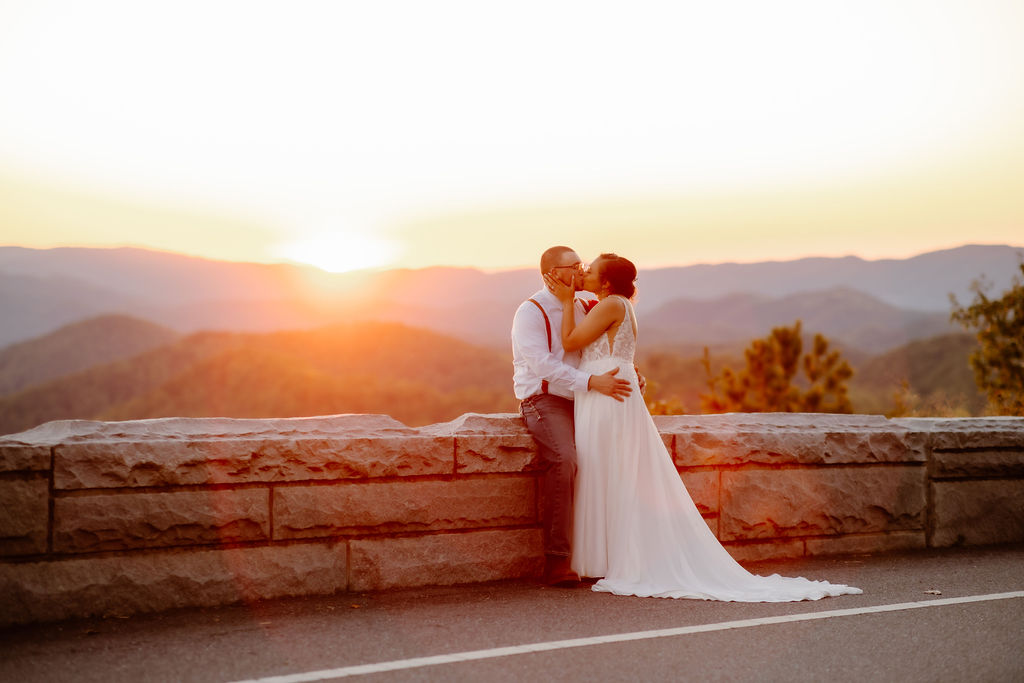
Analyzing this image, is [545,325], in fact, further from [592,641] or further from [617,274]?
[592,641]

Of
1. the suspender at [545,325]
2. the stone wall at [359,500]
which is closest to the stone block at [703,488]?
the stone wall at [359,500]

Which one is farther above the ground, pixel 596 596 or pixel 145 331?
pixel 145 331

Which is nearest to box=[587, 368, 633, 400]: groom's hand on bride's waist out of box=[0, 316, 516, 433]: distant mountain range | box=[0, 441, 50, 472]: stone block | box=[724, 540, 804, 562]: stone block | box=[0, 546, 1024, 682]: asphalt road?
box=[0, 546, 1024, 682]: asphalt road

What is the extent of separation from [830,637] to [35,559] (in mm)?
4225

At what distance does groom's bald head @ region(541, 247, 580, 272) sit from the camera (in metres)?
6.43

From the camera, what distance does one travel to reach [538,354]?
6.26 metres

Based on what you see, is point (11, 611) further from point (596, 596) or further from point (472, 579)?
point (596, 596)

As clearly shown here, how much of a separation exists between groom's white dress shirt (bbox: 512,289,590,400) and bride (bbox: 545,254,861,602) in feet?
0.35

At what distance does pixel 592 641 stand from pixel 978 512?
440 cm

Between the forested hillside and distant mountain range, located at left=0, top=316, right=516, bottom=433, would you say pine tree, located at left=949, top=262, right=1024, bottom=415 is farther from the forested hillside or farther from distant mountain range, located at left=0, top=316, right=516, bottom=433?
the forested hillside

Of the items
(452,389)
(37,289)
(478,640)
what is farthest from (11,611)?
(37,289)

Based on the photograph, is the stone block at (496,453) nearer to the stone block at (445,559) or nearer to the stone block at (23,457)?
the stone block at (445,559)

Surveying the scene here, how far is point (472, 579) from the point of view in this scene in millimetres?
6004

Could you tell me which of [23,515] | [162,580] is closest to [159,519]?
[162,580]
